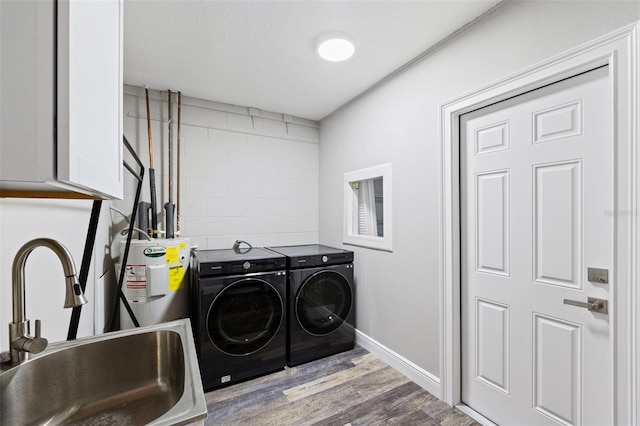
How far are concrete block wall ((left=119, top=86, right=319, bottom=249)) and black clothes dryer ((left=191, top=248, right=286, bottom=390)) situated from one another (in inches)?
25.5

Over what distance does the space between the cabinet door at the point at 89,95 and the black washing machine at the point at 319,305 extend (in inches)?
72.8

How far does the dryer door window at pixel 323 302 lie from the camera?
2.59 m

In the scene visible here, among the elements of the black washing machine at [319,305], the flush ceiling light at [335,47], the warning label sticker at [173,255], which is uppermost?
the flush ceiling light at [335,47]

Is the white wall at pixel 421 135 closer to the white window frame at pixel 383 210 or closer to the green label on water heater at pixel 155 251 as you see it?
the white window frame at pixel 383 210

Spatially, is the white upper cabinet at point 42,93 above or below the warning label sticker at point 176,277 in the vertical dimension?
above

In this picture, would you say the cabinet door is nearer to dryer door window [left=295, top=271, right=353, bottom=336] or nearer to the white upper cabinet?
the white upper cabinet

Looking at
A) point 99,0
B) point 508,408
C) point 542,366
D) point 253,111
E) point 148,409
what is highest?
point 253,111

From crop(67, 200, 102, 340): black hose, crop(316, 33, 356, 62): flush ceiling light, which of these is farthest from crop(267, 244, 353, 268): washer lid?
crop(316, 33, 356, 62): flush ceiling light

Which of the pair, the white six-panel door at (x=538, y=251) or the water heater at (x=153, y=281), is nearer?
the white six-panel door at (x=538, y=251)

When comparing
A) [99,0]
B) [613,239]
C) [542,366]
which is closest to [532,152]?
[613,239]

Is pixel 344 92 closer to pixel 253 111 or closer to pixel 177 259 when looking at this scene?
pixel 253 111

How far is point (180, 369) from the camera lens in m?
1.05

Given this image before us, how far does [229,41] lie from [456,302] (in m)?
2.39

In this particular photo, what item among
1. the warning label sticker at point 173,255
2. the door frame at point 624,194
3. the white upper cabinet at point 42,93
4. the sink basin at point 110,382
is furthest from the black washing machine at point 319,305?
the white upper cabinet at point 42,93
